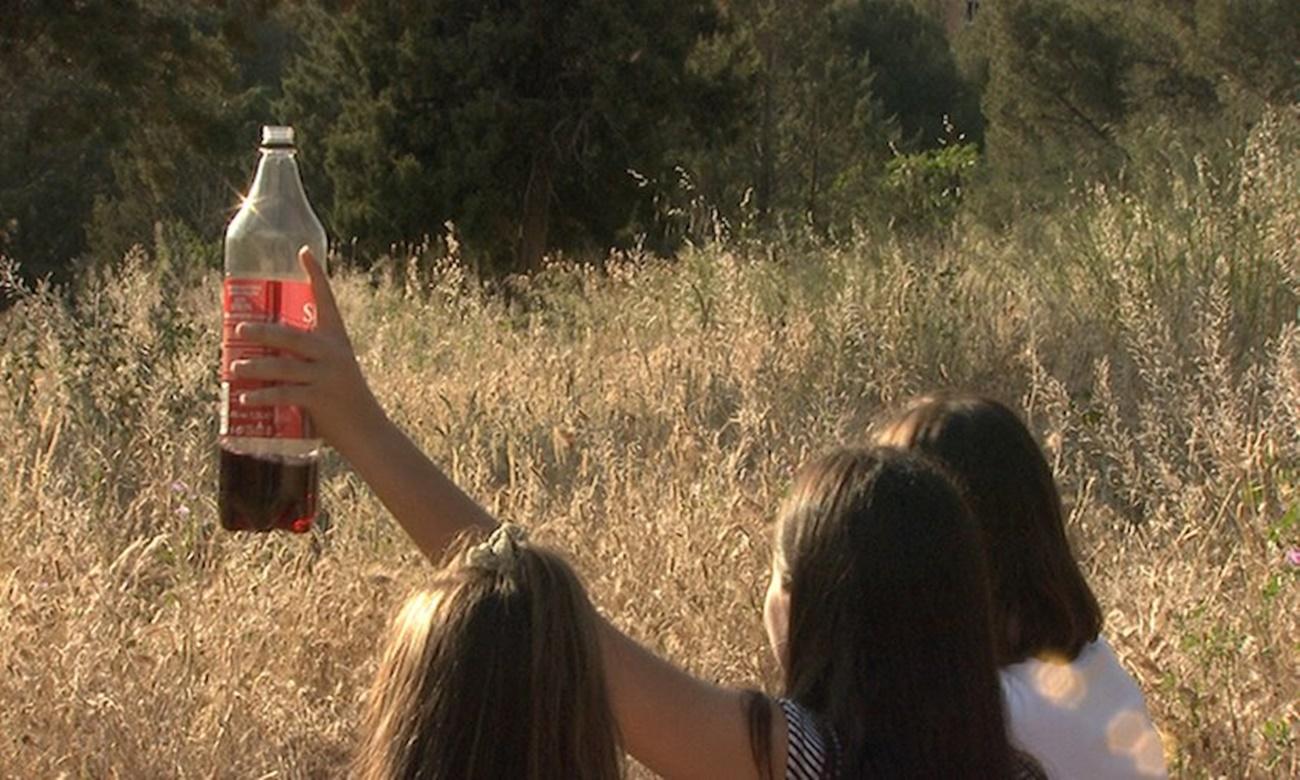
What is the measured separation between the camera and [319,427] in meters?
1.69

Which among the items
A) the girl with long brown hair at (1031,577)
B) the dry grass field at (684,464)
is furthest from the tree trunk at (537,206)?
the girl with long brown hair at (1031,577)

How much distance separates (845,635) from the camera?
5.86ft

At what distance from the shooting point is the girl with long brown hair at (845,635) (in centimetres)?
169

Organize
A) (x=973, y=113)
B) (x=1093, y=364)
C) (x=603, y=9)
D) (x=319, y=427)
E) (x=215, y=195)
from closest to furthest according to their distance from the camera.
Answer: (x=319, y=427)
(x=1093, y=364)
(x=603, y=9)
(x=215, y=195)
(x=973, y=113)

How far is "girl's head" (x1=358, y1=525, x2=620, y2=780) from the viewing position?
4.56ft

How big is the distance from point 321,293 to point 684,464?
2572 millimetres

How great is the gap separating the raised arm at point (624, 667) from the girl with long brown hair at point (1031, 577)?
25.4 inches

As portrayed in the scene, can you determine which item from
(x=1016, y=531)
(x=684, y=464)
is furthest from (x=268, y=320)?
(x=684, y=464)

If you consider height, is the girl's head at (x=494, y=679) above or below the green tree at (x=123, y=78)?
above

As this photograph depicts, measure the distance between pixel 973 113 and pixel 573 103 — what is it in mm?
13162

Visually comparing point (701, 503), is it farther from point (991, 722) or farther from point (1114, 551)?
point (991, 722)

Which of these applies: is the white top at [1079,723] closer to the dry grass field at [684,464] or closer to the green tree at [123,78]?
the dry grass field at [684,464]

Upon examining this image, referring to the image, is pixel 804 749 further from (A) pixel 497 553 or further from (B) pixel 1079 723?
(B) pixel 1079 723

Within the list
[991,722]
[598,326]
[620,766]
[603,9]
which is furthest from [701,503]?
[603,9]
